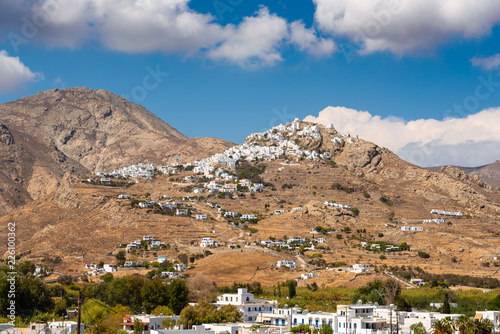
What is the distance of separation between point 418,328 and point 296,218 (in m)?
61.8

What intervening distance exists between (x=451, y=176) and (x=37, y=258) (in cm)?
8612

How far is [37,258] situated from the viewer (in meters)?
88.3

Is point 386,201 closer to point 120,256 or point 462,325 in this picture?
point 120,256

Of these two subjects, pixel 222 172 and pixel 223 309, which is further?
pixel 222 172

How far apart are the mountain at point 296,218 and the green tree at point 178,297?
19.2m

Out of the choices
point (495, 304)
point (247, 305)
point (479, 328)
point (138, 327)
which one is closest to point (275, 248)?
point (247, 305)

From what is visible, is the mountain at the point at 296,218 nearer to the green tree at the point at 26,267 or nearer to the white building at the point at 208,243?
the white building at the point at 208,243

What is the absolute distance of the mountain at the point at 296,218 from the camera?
88312mm

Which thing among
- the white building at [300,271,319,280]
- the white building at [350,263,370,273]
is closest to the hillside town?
the white building at [300,271,319,280]

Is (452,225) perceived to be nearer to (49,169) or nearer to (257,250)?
(257,250)

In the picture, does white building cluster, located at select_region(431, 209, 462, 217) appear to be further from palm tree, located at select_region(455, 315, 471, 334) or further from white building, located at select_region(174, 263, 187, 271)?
palm tree, located at select_region(455, 315, 471, 334)

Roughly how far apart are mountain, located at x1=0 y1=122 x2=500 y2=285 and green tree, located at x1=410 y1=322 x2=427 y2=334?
31.5 m

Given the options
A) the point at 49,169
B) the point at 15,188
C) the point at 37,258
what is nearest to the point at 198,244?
the point at 37,258

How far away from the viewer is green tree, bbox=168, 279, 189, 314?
5773 centimetres
